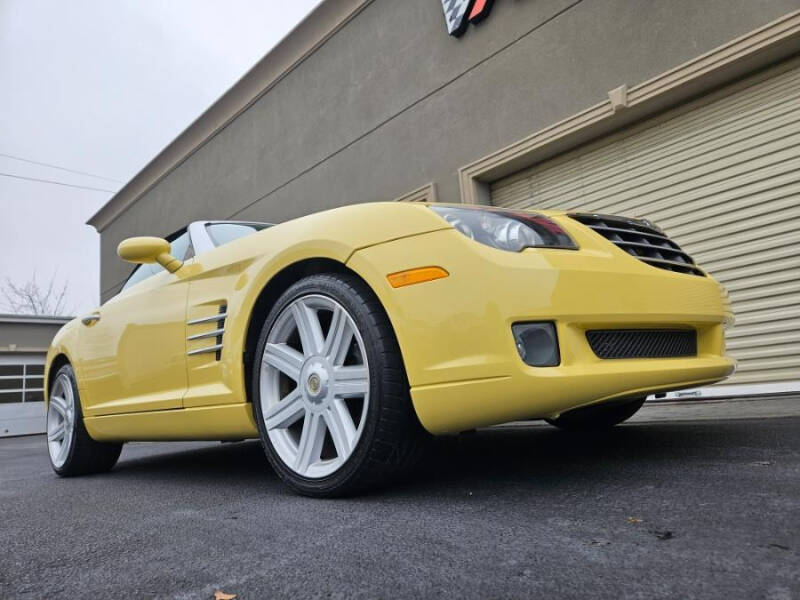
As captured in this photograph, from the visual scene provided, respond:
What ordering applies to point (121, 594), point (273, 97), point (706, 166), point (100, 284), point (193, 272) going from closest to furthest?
point (121, 594) < point (193, 272) < point (706, 166) < point (273, 97) < point (100, 284)

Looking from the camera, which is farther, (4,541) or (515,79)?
(515,79)

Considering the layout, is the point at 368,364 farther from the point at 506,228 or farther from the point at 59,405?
the point at 59,405

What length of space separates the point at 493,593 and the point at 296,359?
1229mm

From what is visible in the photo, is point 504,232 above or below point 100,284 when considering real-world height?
below

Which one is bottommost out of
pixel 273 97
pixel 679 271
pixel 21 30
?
pixel 679 271

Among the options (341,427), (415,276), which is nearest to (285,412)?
(341,427)

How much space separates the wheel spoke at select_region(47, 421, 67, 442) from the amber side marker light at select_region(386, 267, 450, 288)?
9.09ft

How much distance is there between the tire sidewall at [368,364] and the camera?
180cm

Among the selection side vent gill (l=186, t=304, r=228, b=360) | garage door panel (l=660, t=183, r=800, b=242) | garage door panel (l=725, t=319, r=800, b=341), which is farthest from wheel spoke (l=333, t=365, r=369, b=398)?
garage door panel (l=660, t=183, r=800, b=242)

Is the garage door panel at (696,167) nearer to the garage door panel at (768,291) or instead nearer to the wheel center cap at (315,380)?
the garage door panel at (768,291)

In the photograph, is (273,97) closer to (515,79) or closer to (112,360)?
(515,79)

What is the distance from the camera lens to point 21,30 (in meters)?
18.5

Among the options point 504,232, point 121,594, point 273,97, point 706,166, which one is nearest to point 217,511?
point 121,594

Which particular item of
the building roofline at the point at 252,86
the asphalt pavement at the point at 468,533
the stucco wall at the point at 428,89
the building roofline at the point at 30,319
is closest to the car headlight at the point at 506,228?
the asphalt pavement at the point at 468,533
